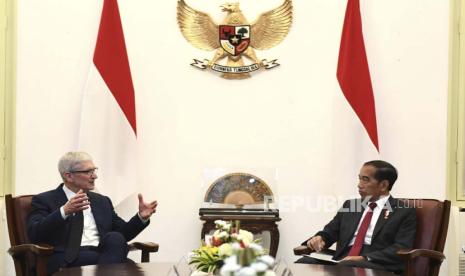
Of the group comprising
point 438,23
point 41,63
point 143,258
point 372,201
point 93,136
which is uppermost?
point 438,23

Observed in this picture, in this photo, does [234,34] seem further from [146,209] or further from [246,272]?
[246,272]

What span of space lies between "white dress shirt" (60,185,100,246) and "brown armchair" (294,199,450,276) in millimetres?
1332

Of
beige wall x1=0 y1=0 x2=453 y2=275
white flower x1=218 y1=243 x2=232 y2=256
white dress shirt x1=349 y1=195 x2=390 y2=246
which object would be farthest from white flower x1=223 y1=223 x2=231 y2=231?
beige wall x1=0 y1=0 x2=453 y2=275

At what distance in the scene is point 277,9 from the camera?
19.9 feet

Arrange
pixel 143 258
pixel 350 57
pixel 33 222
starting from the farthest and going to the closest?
pixel 350 57
pixel 143 258
pixel 33 222

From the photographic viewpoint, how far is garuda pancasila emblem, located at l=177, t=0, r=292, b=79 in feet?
19.8

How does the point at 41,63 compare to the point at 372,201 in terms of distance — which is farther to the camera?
the point at 41,63

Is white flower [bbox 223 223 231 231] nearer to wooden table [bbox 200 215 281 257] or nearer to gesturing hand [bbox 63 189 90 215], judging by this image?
gesturing hand [bbox 63 189 90 215]

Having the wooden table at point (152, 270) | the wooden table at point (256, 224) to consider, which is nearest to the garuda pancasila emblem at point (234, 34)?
the wooden table at point (256, 224)

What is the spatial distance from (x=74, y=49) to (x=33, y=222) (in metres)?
1.99

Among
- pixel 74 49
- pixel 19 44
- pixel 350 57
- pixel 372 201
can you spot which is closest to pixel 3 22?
pixel 19 44

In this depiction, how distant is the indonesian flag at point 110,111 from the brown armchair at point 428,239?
184 centimetres

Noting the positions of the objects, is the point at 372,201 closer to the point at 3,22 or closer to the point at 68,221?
the point at 68,221

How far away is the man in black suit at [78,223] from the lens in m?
4.41
